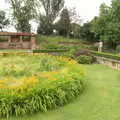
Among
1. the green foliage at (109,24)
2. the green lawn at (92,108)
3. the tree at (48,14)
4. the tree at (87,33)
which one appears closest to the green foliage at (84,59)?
the green foliage at (109,24)

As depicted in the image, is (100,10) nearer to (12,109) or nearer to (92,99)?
(92,99)

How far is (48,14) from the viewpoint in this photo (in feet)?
95.1

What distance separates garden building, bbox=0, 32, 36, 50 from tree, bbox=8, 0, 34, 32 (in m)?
3.04

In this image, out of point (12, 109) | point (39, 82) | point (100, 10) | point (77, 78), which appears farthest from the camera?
point (100, 10)

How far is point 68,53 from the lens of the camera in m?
17.4

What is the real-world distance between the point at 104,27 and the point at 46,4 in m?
9.93

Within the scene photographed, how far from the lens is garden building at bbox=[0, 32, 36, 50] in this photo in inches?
882

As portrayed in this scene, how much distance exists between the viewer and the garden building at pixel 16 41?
22.4 m

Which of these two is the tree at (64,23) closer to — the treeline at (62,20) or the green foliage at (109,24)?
the treeline at (62,20)

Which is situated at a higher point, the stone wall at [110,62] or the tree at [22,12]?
the tree at [22,12]

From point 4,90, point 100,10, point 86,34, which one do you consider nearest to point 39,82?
point 4,90

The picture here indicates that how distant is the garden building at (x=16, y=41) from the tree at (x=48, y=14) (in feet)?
17.1

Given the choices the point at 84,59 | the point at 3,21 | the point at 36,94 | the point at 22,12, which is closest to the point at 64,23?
the point at 22,12

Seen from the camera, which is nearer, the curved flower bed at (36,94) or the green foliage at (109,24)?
the curved flower bed at (36,94)
